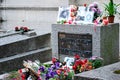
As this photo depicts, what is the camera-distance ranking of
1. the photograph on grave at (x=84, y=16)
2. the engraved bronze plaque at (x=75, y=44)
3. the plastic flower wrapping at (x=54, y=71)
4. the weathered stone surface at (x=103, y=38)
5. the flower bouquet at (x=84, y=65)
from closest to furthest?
the plastic flower wrapping at (x=54, y=71)
the flower bouquet at (x=84, y=65)
the weathered stone surface at (x=103, y=38)
the engraved bronze plaque at (x=75, y=44)
the photograph on grave at (x=84, y=16)

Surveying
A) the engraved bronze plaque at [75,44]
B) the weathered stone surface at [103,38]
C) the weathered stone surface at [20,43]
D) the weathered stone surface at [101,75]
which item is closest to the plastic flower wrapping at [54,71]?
the weathered stone surface at [103,38]

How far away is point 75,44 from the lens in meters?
9.35

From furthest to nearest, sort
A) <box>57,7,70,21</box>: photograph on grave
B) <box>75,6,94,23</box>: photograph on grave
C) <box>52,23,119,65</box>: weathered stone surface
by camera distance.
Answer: <box>57,7,70,21</box>: photograph on grave < <box>75,6,94,23</box>: photograph on grave < <box>52,23,119,65</box>: weathered stone surface

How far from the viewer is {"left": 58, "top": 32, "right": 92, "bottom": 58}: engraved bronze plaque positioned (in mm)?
9102

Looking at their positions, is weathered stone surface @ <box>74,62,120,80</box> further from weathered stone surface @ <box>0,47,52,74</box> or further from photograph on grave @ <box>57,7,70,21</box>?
photograph on grave @ <box>57,7,70,21</box>

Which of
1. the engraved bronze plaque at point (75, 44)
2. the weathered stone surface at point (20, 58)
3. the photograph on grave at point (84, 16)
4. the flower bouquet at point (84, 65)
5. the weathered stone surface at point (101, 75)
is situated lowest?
the weathered stone surface at point (20, 58)

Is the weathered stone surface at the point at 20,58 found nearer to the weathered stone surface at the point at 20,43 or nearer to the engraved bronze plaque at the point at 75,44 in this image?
the weathered stone surface at the point at 20,43

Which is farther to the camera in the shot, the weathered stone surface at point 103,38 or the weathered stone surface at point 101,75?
the weathered stone surface at point 103,38

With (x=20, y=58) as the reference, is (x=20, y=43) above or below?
above

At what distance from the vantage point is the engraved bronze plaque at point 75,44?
9102 mm

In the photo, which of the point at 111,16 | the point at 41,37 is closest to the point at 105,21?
the point at 111,16

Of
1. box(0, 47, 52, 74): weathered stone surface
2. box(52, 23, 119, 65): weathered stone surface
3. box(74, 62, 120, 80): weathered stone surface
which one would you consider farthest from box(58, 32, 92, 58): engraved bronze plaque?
box(74, 62, 120, 80): weathered stone surface

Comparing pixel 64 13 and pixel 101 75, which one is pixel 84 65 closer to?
pixel 101 75

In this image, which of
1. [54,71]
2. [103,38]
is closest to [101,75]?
[54,71]
